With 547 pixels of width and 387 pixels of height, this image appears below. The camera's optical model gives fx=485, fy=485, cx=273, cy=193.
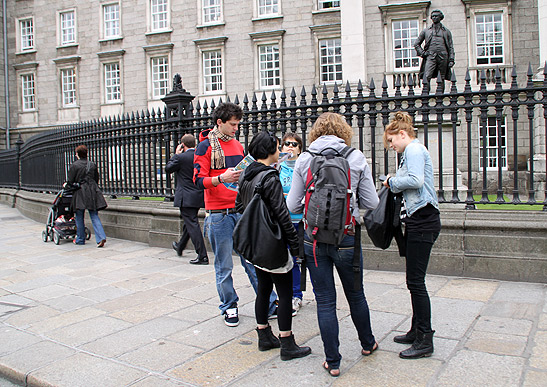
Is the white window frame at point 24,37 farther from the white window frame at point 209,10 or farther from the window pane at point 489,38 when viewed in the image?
the window pane at point 489,38

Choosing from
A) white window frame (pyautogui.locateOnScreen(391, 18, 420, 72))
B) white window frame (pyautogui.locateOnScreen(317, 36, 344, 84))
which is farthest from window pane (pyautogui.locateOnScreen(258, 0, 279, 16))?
white window frame (pyautogui.locateOnScreen(391, 18, 420, 72))

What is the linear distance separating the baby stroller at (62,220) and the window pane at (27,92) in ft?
85.7

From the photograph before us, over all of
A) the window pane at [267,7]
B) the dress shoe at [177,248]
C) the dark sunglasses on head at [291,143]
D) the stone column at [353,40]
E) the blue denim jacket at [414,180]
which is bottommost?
the dress shoe at [177,248]

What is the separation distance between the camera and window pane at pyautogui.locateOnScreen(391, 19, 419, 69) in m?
20.5

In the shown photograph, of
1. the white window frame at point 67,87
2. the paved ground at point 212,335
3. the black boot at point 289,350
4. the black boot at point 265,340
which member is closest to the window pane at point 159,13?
the white window frame at point 67,87

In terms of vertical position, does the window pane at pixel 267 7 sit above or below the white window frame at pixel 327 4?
above

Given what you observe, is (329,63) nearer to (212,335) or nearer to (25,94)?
(25,94)

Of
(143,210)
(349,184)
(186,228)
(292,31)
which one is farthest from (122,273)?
(292,31)

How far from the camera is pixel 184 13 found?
86.9 feet

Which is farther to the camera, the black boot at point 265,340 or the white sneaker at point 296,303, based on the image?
the white sneaker at point 296,303

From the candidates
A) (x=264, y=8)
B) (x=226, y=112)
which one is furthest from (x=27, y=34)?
(x=226, y=112)

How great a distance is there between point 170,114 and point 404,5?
590 inches

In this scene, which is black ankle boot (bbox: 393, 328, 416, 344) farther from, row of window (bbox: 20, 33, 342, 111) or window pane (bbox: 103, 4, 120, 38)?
window pane (bbox: 103, 4, 120, 38)

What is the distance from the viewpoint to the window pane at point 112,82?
28719 mm
